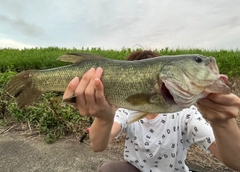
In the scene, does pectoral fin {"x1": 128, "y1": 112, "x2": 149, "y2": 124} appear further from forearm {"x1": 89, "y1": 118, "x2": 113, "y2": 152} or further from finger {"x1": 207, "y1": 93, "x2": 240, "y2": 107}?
finger {"x1": 207, "y1": 93, "x2": 240, "y2": 107}

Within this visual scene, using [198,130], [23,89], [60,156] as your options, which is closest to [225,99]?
[198,130]

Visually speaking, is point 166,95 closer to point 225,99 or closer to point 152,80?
point 152,80

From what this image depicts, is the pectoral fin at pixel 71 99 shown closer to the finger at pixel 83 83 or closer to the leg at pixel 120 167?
the finger at pixel 83 83

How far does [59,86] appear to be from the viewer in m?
1.78

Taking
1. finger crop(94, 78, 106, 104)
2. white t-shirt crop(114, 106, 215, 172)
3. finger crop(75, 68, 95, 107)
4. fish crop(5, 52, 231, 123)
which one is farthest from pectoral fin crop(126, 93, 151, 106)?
white t-shirt crop(114, 106, 215, 172)

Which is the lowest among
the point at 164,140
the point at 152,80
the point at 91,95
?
the point at 164,140

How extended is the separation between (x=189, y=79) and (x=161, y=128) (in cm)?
74

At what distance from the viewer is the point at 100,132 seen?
77.8 inches

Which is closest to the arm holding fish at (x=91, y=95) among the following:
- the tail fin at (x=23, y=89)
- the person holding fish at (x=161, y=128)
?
the person holding fish at (x=161, y=128)

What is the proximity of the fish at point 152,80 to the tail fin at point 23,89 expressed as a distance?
15cm

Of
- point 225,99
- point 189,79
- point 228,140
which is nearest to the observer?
point 225,99

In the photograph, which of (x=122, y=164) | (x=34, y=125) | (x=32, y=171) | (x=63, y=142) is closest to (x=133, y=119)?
(x=122, y=164)

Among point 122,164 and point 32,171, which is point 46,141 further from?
point 122,164

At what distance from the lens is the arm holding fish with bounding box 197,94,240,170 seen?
4.61 ft
